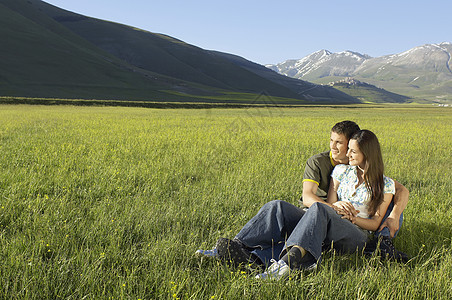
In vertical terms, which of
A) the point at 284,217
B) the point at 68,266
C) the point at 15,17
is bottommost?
the point at 68,266

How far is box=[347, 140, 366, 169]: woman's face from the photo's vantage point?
381 centimetres

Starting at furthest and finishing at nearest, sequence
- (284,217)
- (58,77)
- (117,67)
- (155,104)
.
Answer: (117,67) < (58,77) < (155,104) < (284,217)

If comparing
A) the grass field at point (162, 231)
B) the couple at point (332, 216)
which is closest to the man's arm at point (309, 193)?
the couple at point (332, 216)

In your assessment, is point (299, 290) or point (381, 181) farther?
point (381, 181)

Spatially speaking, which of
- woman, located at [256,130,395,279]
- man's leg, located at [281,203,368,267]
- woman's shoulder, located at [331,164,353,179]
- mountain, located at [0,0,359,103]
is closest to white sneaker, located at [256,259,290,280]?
woman, located at [256,130,395,279]

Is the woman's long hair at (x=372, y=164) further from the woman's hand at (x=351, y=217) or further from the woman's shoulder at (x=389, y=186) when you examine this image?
the woman's hand at (x=351, y=217)

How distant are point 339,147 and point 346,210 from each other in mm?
829

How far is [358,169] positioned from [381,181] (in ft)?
1.00

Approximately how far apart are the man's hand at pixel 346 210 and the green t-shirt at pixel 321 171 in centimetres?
53

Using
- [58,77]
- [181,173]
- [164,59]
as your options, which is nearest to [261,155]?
[181,173]

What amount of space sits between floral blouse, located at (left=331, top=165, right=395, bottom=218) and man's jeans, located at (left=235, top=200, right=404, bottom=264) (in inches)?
12.5

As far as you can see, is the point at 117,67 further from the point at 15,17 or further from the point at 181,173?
the point at 181,173

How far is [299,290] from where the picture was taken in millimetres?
2830

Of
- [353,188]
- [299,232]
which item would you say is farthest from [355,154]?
[299,232]
